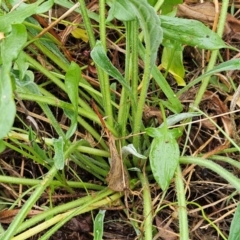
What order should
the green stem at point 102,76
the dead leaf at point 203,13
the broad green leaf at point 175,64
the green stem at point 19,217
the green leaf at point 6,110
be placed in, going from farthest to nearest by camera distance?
the dead leaf at point 203,13, the broad green leaf at point 175,64, the green stem at point 102,76, the green stem at point 19,217, the green leaf at point 6,110

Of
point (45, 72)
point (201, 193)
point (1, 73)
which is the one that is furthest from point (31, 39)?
point (201, 193)

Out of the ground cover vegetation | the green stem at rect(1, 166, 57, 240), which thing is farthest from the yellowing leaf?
the green stem at rect(1, 166, 57, 240)

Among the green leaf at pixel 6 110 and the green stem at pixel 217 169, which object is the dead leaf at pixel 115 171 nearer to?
the green stem at pixel 217 169

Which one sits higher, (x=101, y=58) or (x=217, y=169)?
(x=101, y=58)

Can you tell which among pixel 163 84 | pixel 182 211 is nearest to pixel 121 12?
pixel 163 84

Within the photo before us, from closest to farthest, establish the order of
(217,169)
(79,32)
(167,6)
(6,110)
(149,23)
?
(6,110) → (149,23) → (217,169) → (167,6) → (79,32)

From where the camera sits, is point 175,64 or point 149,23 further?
point 175,64

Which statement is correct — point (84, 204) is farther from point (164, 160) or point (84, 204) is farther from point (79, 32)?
point (79, 32)

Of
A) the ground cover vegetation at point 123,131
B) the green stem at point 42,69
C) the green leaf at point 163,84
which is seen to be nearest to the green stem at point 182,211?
the ground cover vegetation at point 123,131
